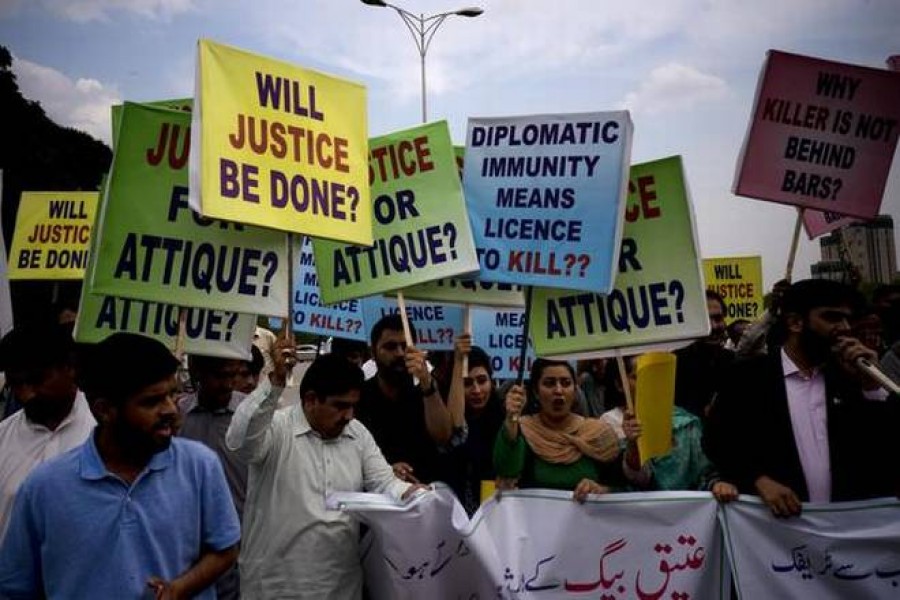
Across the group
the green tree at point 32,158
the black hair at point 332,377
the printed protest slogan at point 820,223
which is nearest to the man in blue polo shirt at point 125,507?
the black hair at point 332,377

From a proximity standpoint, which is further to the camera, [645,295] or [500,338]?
[500,338]

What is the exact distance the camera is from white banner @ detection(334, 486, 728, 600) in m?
3.74

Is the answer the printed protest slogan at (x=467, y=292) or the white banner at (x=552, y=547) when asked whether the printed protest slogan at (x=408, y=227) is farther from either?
the white banner at (x=552, y=547)

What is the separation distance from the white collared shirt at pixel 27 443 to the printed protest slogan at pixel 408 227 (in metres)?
1.89

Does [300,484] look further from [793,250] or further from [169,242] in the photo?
[793,250]

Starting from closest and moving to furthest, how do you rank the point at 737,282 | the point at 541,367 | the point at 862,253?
the point at 541,367 → the point at 737,282 → the point at 862,253

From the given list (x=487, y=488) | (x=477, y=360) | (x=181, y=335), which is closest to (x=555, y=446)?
(x=487, y=488)

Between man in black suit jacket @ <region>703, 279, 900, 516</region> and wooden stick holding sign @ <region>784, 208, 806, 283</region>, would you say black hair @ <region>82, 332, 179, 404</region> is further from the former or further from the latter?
wooden stick holding sign @ <region>784, 208, 806, 283</region>

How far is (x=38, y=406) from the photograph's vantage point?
3.39 m

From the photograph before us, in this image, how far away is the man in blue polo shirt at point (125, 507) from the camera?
239 centimetres

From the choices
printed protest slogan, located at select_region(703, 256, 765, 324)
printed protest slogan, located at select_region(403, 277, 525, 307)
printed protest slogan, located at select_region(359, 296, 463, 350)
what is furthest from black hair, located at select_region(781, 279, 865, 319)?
printed protest slogan, located at select_region(703, 256, 765, 324)

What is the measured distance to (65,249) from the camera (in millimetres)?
8438

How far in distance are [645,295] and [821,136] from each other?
1.69 m

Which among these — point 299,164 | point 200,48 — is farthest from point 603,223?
point 200,48
